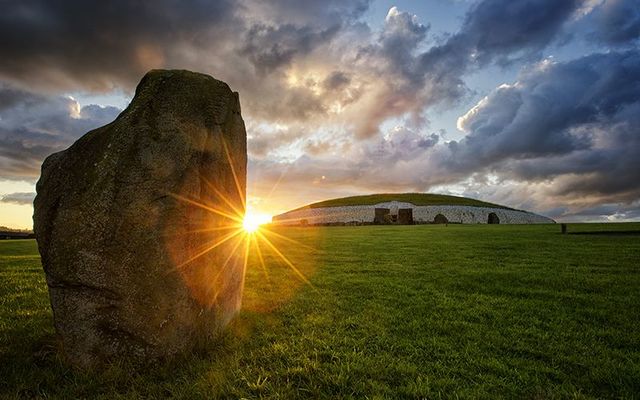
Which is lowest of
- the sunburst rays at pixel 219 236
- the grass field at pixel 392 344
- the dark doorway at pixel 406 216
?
the grass field at pixel 392 344

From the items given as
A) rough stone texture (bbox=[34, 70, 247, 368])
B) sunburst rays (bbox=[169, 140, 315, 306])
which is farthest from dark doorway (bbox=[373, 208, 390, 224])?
rough stone texture (bbox=[34, 70, 247, 368])

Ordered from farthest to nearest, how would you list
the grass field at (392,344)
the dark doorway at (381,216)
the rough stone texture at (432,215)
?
the rough stone texture at (432,215) → the dark doorway at (381,216) → the grass field at (392,344)

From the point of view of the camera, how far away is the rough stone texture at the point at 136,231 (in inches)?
198

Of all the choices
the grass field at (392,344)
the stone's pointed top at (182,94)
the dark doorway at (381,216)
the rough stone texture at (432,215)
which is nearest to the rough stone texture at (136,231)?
the stone's pointed top at (182,94)

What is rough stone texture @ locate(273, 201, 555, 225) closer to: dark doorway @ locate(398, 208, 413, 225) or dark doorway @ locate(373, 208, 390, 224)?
dark doorway @ locate(373, 208, 390, 224)

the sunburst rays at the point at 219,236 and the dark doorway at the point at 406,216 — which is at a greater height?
the dark doorway at the point at 406,216

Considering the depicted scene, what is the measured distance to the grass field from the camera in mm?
4852

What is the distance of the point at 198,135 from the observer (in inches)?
233

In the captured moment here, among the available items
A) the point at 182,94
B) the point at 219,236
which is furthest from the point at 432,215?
the point at 182,94

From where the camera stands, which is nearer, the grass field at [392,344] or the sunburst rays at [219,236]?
the grass field at [392,344]

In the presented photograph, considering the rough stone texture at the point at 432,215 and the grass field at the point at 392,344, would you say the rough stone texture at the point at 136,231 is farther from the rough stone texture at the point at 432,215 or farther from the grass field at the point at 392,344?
the rough stone texture at the point at 432,215

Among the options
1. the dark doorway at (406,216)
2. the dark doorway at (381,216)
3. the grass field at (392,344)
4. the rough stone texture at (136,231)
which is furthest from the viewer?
the dark doorway at (381,216)

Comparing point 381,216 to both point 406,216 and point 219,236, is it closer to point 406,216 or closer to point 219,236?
point 406,216

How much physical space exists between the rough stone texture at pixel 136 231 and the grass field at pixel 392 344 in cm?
56
